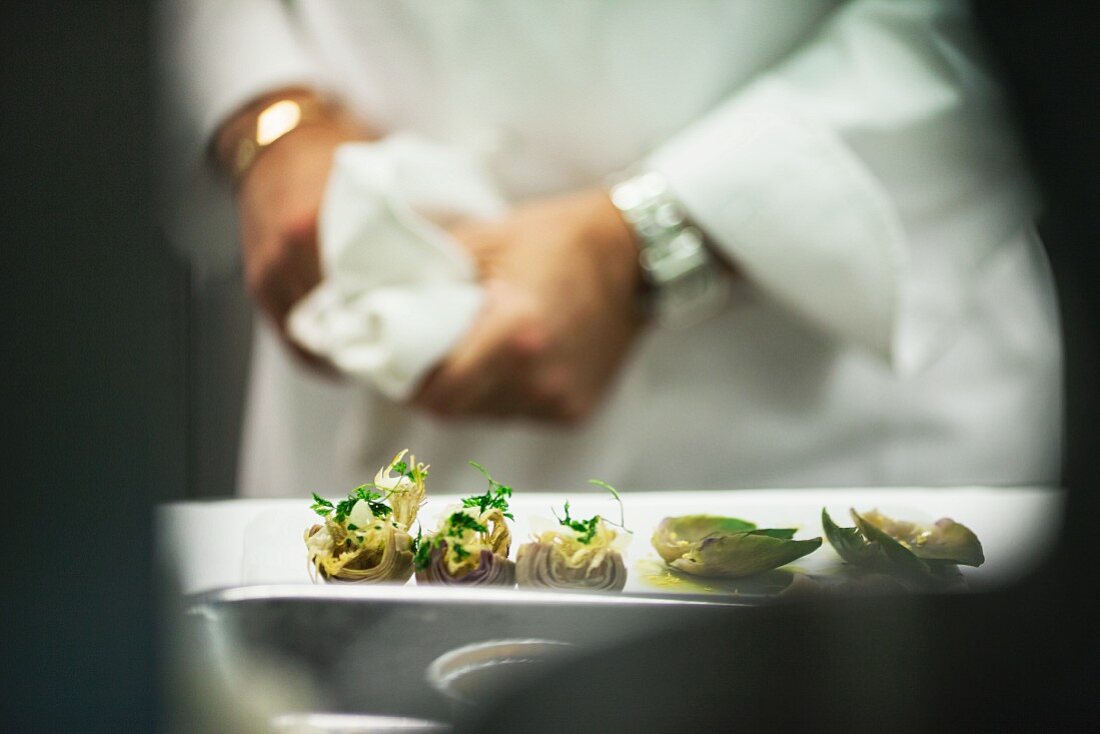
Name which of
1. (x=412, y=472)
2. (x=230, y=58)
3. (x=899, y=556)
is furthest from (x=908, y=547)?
(x=230, y=58)

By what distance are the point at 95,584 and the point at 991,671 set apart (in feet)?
A: 0.80

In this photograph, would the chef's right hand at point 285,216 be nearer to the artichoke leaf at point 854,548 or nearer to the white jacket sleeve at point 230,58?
the white jacket sleeve at point 230,58

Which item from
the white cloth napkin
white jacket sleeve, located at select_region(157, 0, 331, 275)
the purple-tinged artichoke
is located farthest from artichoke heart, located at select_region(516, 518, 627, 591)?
white jacket sleeve, located at select_region(157, 0, 331, 275)

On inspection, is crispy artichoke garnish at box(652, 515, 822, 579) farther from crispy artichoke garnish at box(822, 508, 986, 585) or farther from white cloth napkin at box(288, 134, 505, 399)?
white cloth napkin at box(288, 134, 505, 399)

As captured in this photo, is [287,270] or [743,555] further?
[287,270]

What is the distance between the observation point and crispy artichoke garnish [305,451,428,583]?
173 millimetres

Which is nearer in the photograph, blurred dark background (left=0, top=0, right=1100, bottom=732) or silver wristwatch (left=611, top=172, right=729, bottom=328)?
blurred dark background (left=0, top=0, right=1100, bottom=732)

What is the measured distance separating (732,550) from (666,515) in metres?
0.04

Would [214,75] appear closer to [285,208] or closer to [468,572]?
[285,208]

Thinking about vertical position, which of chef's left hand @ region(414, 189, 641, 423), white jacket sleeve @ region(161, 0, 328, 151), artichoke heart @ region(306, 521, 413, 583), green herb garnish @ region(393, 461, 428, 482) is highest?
white jacket sleeve @ region(161, 0, 328, 151)

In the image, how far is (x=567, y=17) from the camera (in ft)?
1.01

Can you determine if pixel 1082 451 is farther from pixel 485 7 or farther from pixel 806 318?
pixel 485 7

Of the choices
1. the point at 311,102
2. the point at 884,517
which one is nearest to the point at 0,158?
the point at 311,102

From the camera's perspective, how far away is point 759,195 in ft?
0.96
